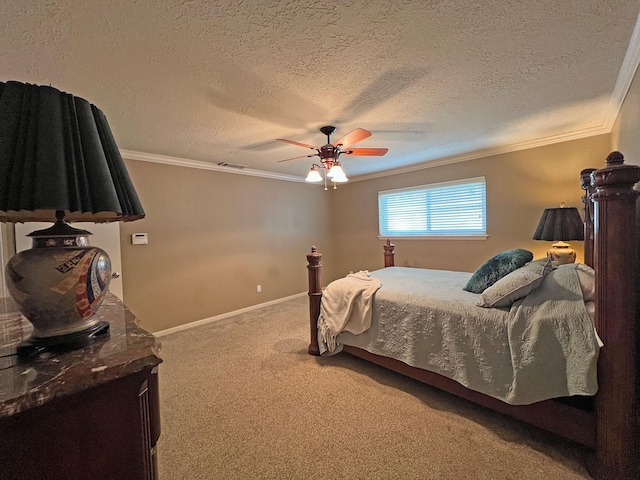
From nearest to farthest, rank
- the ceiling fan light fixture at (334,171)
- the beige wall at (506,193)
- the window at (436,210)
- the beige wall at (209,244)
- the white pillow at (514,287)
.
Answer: the white pillow at (514,287), the ceiling fan light fixture at (334,171), the beige wall at (506,193), the beige wall at (209,244), the window at (436,210)

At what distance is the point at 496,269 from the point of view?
2.25 metres

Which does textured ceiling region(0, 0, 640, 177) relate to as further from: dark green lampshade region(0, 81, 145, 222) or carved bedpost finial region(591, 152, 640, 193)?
dark green lampshade region(0, 81, 145, 222)

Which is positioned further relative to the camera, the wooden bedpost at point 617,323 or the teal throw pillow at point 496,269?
the teal throw pillow at point 496,269

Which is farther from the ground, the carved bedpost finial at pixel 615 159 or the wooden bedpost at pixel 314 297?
the carved bedpost finial at pixel 615 159

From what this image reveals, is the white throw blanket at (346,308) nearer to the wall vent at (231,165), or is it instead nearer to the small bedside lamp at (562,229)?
the small bedside lamp at (562,229)

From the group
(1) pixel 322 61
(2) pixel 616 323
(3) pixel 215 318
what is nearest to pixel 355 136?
(1) pixel 322 61

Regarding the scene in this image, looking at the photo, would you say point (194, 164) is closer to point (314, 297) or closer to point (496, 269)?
point (314, 297)

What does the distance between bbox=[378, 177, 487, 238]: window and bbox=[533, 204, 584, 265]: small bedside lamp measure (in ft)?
2.99

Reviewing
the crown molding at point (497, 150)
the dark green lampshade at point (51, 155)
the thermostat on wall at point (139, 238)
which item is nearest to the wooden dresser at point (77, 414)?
Result: the dark green lampshade at point (51, 155)

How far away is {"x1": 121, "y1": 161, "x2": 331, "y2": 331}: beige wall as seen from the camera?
341 cm

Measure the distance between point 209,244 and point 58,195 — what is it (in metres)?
3.51

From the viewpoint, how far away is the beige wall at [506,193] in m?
3.14

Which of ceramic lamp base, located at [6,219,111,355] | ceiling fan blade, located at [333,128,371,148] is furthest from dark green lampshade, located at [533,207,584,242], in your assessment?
ceramic lamp base, located at [6,219,111,355]

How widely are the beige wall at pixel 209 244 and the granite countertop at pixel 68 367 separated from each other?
2820 millimetres
